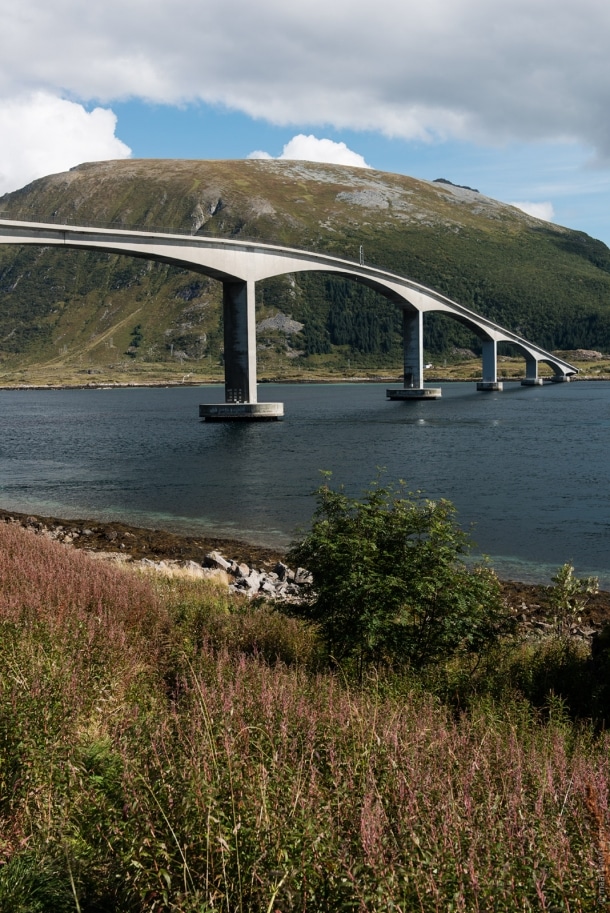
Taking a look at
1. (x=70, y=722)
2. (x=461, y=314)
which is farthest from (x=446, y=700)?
(x=461, y=314)

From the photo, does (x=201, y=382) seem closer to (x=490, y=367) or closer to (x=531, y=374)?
(x=531, y=374)

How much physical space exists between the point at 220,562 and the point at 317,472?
1928 cm

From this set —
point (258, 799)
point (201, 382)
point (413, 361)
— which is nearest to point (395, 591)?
point (258, 799)

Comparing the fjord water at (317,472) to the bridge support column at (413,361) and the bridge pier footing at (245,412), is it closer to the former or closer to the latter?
the bridge pier footing at (245,412)

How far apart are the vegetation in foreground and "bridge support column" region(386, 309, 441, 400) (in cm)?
10049

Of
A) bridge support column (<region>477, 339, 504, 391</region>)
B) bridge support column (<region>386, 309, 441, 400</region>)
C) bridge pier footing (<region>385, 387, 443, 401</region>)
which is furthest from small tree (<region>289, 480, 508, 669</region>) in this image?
bridge support column (<region>477, 339, 504, 391</region>)

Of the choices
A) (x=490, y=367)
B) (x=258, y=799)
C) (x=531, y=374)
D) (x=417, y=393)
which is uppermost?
(x=490, y=367)

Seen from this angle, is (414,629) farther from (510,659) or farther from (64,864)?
(64,864)

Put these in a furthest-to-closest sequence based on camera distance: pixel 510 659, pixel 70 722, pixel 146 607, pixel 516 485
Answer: pixel 516 485 → pixel 510 659 → pixel 146 607 → pixel 70 722

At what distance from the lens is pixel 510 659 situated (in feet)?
31.4

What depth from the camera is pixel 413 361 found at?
10731cm

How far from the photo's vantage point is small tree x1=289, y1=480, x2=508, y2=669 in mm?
8656

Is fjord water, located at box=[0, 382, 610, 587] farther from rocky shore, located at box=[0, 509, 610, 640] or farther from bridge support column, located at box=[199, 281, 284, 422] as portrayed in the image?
bridge support column, located at box=[199, 281, 284, 422]

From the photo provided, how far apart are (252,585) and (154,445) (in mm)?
37884
